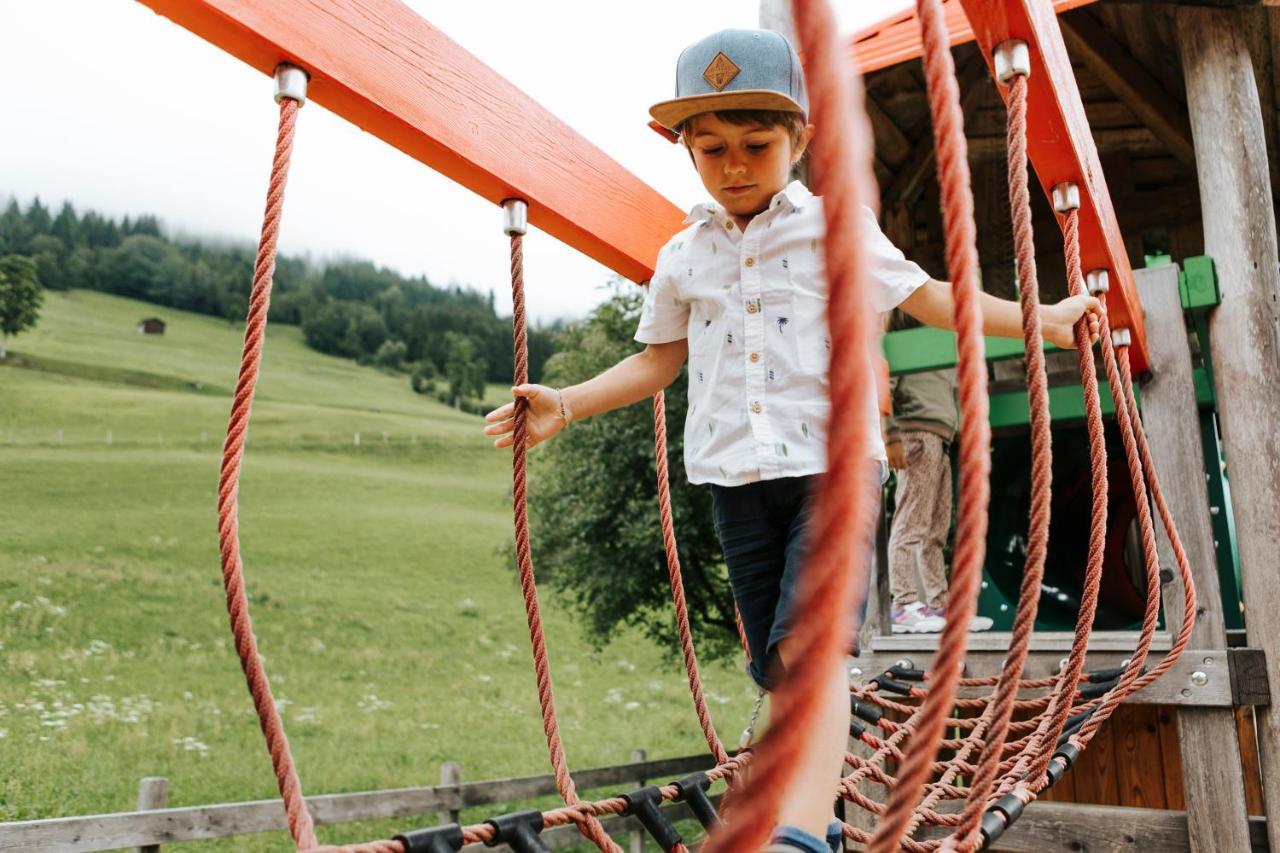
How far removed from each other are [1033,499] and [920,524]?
7.82ft

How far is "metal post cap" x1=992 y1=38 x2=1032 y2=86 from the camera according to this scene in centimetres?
119

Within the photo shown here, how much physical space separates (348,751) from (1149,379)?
10.9 meters

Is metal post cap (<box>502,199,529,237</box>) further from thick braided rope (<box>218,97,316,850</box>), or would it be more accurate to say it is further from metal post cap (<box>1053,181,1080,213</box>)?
metal post cap (<box>1053,181,1080,213</box>)

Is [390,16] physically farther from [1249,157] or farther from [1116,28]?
[1116,28]

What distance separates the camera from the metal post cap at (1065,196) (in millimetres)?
1600

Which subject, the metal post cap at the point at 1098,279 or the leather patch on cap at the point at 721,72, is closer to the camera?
the leather patch on cap at the point at 721,72

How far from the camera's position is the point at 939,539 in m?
3.20

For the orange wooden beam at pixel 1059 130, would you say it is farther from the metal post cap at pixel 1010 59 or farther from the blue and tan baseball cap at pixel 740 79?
the blue and tan baseball cap at pixel 740 79

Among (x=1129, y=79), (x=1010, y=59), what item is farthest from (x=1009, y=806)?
(x=1129, y=79)

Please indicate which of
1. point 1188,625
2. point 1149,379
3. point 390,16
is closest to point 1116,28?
point 1149,379

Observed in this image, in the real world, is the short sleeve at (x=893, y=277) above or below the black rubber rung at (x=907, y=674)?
above

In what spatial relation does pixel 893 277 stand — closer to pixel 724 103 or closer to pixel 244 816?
pixel 724 103

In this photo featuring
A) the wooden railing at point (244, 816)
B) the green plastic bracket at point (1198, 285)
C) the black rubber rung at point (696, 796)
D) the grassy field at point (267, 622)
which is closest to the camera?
the black rubber rung at point (696, 796)

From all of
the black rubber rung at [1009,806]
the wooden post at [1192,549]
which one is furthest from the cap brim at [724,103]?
the wooden post at [1192,549]
